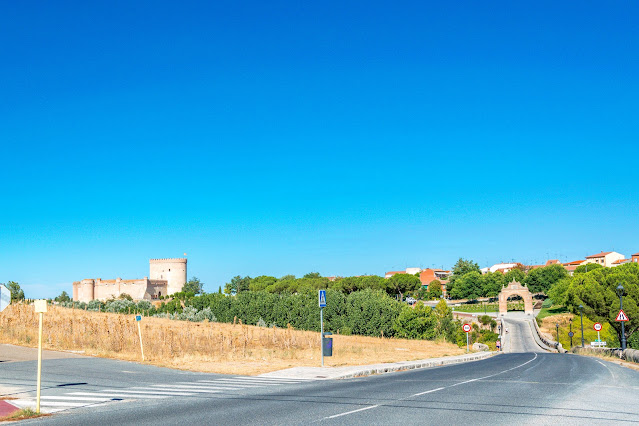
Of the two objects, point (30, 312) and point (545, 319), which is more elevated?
point (30, 312)

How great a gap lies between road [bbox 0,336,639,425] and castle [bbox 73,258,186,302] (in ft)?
446

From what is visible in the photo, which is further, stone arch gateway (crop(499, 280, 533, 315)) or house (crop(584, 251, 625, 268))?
house (crop(584, 251, 625, 268))

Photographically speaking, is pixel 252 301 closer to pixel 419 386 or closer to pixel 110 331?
pixel 110 331

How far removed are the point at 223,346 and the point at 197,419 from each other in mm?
17045

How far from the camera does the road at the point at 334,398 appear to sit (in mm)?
10359

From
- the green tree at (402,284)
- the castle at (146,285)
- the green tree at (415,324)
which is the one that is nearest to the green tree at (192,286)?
the castle at (146,285)

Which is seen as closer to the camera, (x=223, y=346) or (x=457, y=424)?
(x=457, y=424)

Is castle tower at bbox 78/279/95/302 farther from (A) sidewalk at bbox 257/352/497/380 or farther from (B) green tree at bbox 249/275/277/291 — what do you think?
(A) sidewalk at bbox 257/352/497/380

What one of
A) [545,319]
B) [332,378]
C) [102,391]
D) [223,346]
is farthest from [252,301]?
[545,319]

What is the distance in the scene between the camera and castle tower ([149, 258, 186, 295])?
155 metres

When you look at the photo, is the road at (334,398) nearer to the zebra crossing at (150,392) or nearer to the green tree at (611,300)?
the zebra crossing at (150,392)

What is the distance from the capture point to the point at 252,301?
2793 inches

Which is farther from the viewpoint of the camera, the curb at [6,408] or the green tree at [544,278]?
the green tree at [544,278]

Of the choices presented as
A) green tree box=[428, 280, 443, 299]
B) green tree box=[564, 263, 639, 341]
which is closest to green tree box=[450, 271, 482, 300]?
green tree box=[428, 280, 443, 299]
